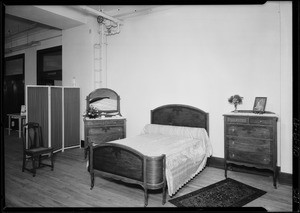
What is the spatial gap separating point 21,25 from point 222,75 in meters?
6.17

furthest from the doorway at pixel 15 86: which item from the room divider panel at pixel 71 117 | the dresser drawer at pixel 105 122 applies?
the dresser drawer at pixel 105 122

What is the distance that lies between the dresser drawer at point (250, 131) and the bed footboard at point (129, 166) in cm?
141

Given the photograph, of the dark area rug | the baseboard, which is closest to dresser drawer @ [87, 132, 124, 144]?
the baseboard

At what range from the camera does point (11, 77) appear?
8.66 m

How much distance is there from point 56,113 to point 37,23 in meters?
3.05

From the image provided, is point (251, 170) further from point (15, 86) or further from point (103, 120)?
point (15, 86)

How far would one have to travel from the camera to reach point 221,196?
9.89 feet

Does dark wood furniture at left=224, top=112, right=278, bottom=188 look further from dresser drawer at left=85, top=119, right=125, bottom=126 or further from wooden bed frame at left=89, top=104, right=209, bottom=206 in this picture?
dresser drawer at left=85, top=119, right=125, bottom=126

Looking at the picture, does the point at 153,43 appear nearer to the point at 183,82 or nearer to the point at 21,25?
the point at 183,82

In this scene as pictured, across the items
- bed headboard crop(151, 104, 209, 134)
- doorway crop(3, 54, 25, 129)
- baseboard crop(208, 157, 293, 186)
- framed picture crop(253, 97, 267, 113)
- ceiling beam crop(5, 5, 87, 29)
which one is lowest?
baseboard crop(208, 157, 293, 186)

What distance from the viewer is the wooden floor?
9.36 ft

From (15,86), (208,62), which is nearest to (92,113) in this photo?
(208,62)

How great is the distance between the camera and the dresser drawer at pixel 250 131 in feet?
11.0

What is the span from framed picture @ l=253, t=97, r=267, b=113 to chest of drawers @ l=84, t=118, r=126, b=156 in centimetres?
275
